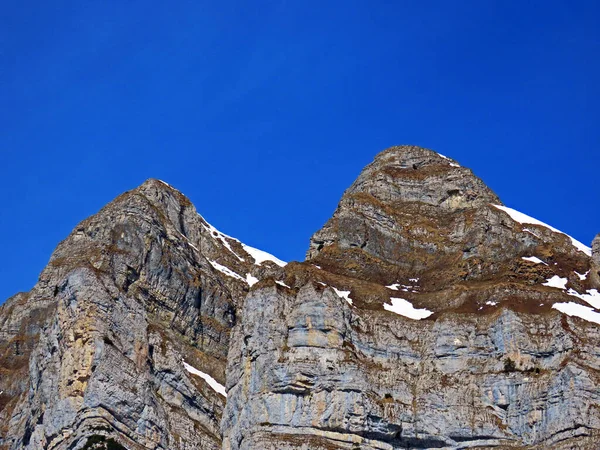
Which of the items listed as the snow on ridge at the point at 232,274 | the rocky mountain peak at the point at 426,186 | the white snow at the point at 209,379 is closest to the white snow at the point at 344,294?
the white snow at the point at 209,379

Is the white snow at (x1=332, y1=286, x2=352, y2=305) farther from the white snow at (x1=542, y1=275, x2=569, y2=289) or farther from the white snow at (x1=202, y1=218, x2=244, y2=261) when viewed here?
the white snow at (x1=202, y1=218, x2=244, y2=261)

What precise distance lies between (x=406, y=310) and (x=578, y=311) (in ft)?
63.3

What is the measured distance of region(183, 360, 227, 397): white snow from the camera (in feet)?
469

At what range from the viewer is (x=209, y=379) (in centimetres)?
14538

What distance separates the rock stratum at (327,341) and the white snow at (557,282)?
43cm

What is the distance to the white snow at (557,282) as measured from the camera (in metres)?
140

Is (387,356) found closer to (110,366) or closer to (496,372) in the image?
(496,372)

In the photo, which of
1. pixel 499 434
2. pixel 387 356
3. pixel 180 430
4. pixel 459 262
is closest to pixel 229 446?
pixel 180 430

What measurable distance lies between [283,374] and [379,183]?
61607 mm

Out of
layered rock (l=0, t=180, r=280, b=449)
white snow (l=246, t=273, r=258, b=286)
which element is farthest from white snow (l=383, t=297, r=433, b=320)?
white snow (l=246, t=273, r=258, b=286)

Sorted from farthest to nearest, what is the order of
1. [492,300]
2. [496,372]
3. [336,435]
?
[492,300] < [496,372] < [336,435]

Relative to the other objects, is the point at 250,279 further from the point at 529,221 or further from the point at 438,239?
the point at 529,221

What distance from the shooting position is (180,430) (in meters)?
131

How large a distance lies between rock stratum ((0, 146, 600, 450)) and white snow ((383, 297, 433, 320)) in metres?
0.35
